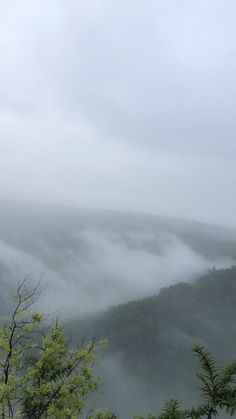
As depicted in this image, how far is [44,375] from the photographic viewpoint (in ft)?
60.7

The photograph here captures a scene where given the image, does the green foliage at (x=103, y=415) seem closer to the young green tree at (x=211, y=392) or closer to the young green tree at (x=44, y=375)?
the young green tree at (x=44, y=375)

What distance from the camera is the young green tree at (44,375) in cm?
1777

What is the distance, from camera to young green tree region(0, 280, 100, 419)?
1777 cm

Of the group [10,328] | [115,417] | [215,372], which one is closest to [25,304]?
[10,328]

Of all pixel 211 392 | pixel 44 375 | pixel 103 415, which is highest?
pixel 44 375

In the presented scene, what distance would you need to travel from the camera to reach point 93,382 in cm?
1903

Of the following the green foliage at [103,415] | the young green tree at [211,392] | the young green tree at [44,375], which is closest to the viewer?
the young green tree at [211,392]

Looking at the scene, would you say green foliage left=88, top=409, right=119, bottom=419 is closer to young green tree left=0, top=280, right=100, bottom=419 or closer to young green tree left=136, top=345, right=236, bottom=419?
young green tree left=0, top=280, right=100, bottom=419

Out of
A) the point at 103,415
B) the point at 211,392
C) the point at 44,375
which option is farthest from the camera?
the point at 103,415

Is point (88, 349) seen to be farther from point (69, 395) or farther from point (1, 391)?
point (1, 391)

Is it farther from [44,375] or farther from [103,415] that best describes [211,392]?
[103,415]

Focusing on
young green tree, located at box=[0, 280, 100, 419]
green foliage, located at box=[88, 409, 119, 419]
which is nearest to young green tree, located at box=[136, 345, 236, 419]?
young green tree, located at box=[0, 280, 100, 419]

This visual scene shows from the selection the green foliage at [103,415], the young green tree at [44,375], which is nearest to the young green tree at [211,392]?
the young green tree at [44,375]

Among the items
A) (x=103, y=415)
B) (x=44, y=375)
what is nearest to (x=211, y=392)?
(x=44, y=375)
